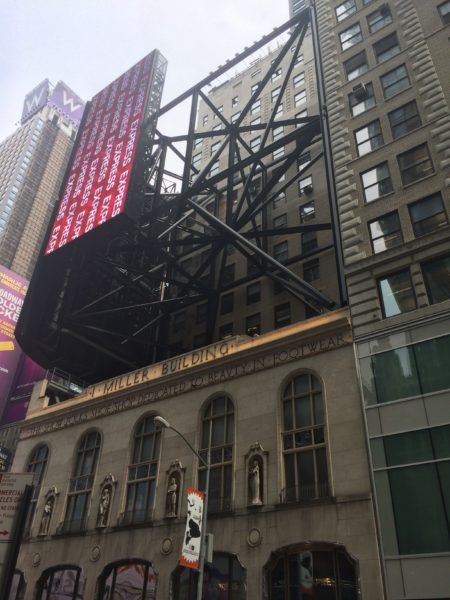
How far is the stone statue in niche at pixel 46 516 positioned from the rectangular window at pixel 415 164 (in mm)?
29478

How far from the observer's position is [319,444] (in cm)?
2550

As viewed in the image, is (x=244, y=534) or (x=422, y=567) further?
(x=244, y=534)

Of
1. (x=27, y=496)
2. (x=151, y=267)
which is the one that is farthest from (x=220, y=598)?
(x=151, y=267)

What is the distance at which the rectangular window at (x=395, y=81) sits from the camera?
3272 centimetres

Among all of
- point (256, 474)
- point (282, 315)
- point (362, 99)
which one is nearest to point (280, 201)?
point (282, 315)

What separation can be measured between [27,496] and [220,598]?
64.4 ft

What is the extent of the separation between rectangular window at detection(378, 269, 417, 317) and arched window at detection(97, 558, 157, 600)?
58.1ft

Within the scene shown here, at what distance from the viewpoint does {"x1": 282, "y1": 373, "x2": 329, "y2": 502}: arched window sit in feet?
81.4

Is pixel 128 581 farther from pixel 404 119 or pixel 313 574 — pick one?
pixel 404 119

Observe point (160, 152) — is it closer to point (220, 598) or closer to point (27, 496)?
point (220, 598)

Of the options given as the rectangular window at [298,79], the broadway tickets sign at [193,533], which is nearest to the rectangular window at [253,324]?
the broadway tickets sign at [193,533]

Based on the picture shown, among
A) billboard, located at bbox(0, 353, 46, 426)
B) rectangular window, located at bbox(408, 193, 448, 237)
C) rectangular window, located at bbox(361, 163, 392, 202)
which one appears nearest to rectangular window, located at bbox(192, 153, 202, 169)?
rectangular window, located at bbox(361, 163, 392, 202)

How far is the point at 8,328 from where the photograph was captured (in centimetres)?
9356

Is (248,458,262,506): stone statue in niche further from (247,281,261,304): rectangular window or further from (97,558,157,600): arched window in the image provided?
(247,281,261,304): rectangular window
